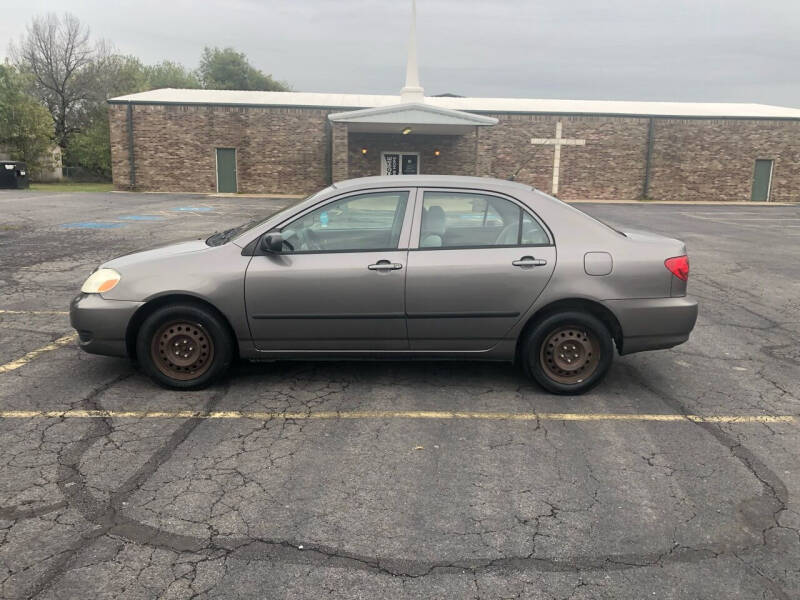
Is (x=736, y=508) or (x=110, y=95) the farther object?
(x=110, y=95)

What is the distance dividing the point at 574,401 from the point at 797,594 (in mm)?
2321

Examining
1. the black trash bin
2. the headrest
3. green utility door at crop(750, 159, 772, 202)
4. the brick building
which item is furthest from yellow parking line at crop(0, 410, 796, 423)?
green utility door at crop(750, 159, 772, 202)

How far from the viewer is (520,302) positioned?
4.87 metres

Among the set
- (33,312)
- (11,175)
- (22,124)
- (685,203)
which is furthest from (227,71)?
(33,312)

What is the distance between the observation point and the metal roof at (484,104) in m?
31.3

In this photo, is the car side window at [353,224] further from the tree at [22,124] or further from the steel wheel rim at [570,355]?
the tree at [22,124]

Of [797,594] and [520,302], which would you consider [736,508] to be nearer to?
[797,594]

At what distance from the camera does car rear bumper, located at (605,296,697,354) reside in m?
4.92

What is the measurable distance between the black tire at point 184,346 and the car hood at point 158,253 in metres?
0.42

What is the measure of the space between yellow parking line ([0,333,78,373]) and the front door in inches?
89.8

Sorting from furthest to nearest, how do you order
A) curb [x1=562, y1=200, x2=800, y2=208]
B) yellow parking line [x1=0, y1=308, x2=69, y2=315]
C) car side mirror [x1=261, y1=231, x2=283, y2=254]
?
curb [x1=562, y1=200, x2=800, y2=208], yellow parking line [x1=0, y1=308, x2=69, y2=315], car side mirror [x1=261, y1=231, x2=283, y2=254]

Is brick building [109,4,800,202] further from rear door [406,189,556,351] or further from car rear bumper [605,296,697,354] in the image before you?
car rear bumper [605,296,697,354]

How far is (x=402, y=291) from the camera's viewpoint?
4824mm

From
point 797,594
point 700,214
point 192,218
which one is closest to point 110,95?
point 192,218
